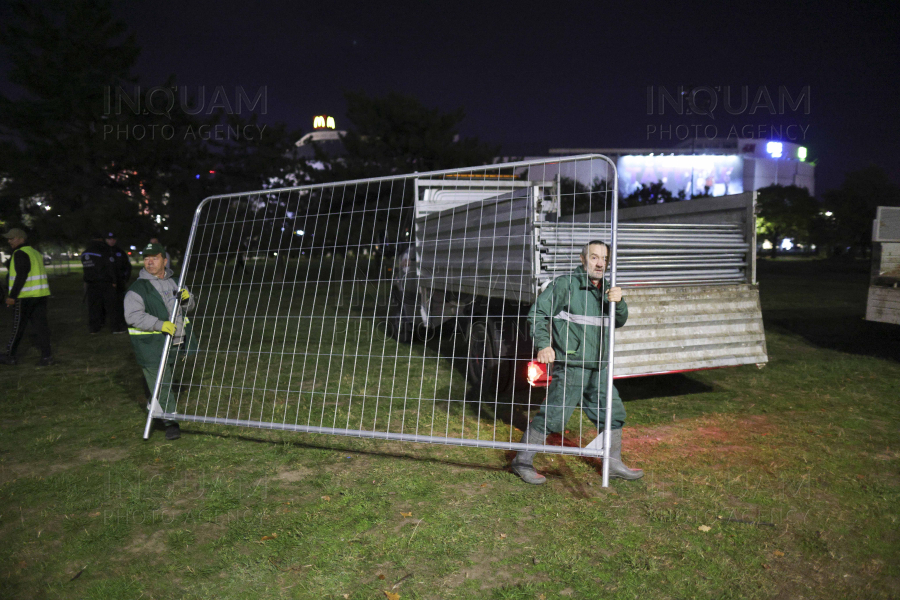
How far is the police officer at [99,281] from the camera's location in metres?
10.5

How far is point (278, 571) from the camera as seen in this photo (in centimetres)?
293

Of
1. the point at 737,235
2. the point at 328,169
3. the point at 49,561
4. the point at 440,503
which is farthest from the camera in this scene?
the point at 328,169

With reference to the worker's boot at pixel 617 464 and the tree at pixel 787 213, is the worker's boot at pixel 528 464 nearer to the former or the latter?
the worker's boot at pixel 617 464

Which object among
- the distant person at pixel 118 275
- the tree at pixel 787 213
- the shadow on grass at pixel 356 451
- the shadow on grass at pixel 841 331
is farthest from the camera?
the tree at pixel 787 213

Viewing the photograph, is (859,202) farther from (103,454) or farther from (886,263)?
(103,454)

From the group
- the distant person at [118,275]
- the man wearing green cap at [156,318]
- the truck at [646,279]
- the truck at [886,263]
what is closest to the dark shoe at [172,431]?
the man wearing green cap at [156,318]

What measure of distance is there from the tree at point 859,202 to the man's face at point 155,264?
5040 cm

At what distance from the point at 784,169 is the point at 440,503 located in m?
150

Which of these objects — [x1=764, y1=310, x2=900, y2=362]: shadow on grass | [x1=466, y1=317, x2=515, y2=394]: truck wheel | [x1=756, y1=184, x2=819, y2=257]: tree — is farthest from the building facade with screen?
[x1=466, y1=317, x2=515, y2=394]: truck wheel

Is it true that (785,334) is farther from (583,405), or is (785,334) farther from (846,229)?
(846,229)

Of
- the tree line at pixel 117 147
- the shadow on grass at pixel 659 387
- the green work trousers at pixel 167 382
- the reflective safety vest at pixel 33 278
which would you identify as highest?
the tree line at pixel 117 147

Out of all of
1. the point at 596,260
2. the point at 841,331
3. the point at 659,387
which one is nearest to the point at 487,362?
the point at 659,387

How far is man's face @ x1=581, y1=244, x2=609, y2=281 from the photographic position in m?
3.96

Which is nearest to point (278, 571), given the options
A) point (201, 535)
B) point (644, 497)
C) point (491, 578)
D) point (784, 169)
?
point (201, 535)
